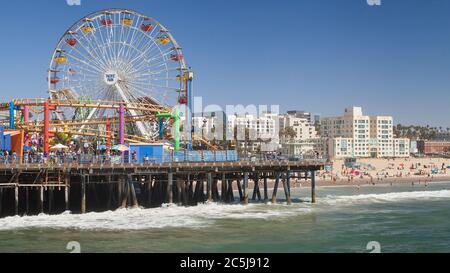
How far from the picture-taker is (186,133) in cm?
6650

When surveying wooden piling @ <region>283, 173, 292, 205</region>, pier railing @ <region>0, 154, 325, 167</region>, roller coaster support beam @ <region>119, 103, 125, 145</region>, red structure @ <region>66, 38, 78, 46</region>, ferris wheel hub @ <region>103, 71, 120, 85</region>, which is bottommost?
wooden piling @ <region>283, 173, 292, 205</region>

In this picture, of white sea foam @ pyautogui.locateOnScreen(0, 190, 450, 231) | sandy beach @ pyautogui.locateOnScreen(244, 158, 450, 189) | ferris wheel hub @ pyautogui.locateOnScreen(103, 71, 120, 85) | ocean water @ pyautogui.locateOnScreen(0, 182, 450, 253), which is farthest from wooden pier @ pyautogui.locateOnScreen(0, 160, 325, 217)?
sandy beach @ pyautogui.locateOnScreen(244, 158, 450, 189)

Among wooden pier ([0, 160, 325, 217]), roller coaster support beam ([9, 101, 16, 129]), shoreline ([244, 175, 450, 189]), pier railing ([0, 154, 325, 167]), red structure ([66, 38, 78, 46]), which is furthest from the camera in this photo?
shoreline ([244, 175, 450, 189])

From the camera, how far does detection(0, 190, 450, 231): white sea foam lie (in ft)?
120

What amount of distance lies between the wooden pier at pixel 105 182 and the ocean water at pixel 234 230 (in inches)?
92.4

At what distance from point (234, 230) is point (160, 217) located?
7666 millimetres

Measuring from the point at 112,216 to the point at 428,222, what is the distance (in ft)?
72.3

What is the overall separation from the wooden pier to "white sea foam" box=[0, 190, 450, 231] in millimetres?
1502

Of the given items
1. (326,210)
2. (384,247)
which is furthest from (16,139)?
(384,247)

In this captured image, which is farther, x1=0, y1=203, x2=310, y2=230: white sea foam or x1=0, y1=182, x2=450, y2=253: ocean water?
x1=0, y1=203, x2=310, y2=230: white sea foam

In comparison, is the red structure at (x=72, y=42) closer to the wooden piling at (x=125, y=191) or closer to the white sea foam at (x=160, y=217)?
the wooden piling at (x=125, y=191)

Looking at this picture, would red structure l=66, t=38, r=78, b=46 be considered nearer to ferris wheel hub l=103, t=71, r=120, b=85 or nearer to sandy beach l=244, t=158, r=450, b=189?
ferris wheel hub l=103, t=71, r=120, b=85

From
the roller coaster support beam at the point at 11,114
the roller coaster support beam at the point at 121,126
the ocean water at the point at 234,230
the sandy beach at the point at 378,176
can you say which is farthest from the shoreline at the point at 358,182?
the roller coaster support beam at the point at 11,114

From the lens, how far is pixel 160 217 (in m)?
40.8
